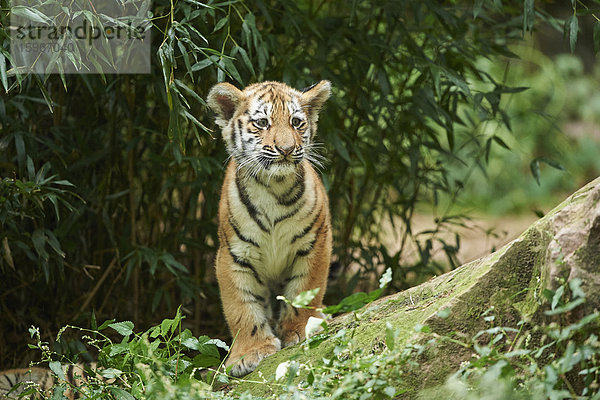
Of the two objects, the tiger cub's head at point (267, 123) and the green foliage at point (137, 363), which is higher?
the tiger cub's head at point (267, 123)

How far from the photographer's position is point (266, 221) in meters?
3.44

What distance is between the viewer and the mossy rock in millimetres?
2230

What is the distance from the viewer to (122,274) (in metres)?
4.70

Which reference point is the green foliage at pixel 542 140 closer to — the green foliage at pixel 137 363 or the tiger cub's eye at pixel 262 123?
the tiger cub's eye at pixel 262 123

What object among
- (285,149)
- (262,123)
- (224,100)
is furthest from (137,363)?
(224,100)

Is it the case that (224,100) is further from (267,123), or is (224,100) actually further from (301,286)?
(301,286)

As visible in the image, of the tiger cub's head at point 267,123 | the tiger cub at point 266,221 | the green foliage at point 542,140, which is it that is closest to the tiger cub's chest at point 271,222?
the tiger cub at point 266,221

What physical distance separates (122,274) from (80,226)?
501mm

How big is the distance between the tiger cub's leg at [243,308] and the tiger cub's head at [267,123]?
19.5 inches

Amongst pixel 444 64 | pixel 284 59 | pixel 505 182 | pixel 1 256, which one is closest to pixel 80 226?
pixel 1 256

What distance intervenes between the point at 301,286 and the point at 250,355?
16.4 inches

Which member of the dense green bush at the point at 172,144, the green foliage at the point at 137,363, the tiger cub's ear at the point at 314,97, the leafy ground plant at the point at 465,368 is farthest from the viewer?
the dense green bush at the point at 172,144

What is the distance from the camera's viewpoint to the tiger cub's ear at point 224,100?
3.48 metres

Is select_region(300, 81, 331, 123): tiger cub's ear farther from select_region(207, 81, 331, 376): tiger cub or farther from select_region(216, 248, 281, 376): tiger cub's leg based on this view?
select_region(216, 248, 281, 376): tiger cub's leg
